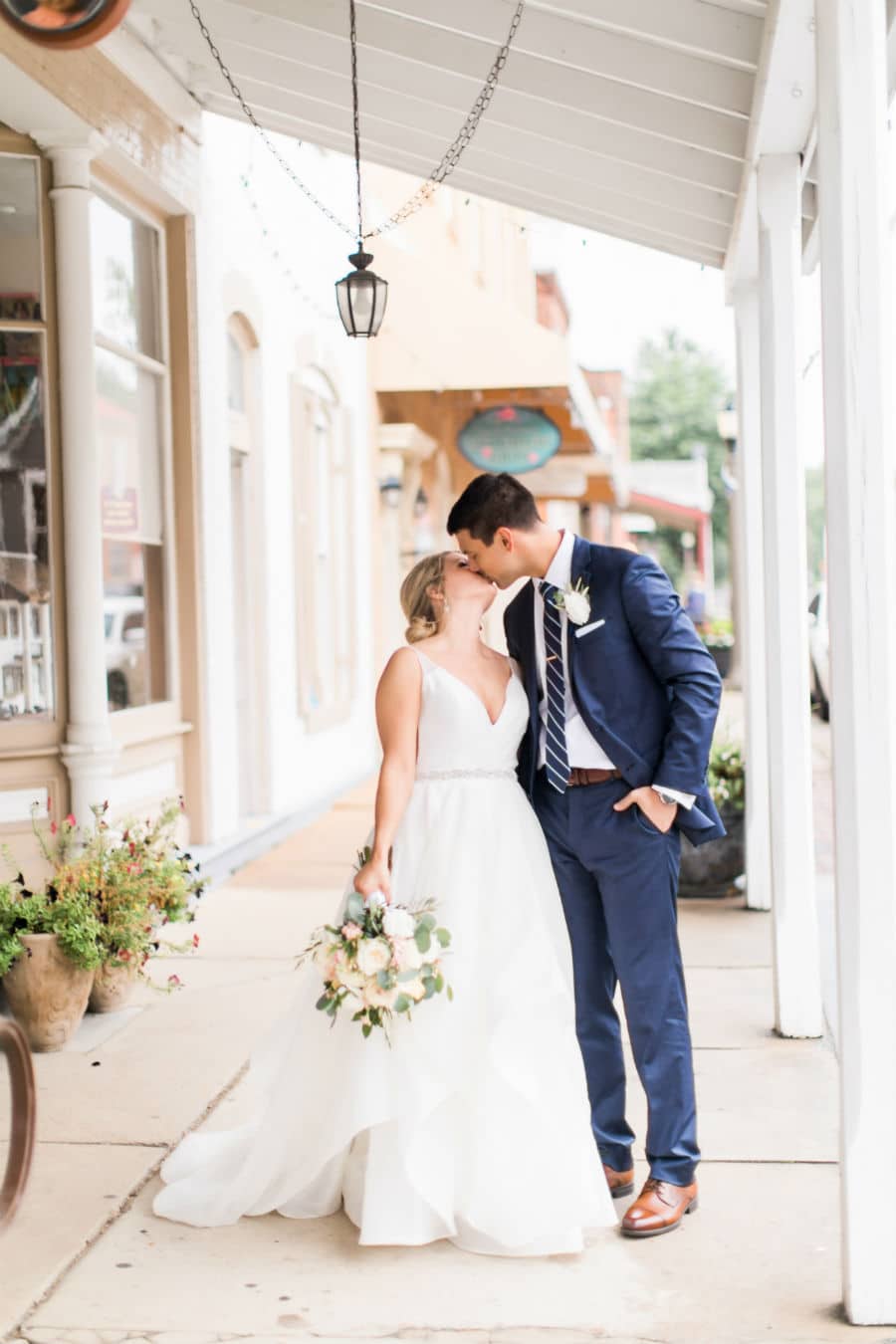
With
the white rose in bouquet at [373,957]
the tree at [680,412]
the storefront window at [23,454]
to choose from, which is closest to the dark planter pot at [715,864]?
the storefront window at [23,454]

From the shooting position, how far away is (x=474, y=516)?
4.01 metres

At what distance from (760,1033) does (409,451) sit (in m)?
10.9

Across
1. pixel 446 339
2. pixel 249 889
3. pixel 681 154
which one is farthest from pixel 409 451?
pixel 681 154

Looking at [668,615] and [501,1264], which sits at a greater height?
[668,615]

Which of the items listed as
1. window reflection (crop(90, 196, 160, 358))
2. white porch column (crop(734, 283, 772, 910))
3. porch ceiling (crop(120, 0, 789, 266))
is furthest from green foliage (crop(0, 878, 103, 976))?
window reflection (crop(90, 196, 160, 358))

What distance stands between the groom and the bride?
0.13 m

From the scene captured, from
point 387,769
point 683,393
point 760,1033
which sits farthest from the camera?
point 683,393

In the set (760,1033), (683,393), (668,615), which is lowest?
(760,1033)

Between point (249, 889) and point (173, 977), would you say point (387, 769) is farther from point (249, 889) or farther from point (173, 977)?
point (249, 889)

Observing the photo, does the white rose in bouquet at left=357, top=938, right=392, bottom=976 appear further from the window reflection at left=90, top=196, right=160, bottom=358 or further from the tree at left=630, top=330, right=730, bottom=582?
the tree at left=630, top=330, right=730, bottom=582

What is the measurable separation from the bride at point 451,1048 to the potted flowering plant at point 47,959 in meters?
1.46

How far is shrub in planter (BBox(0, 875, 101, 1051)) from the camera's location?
5.45 metres

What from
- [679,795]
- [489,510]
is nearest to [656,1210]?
[679,795]

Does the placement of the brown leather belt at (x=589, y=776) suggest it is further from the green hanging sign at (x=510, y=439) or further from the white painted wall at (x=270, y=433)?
the green hanging sign at (x=510, y=439)
